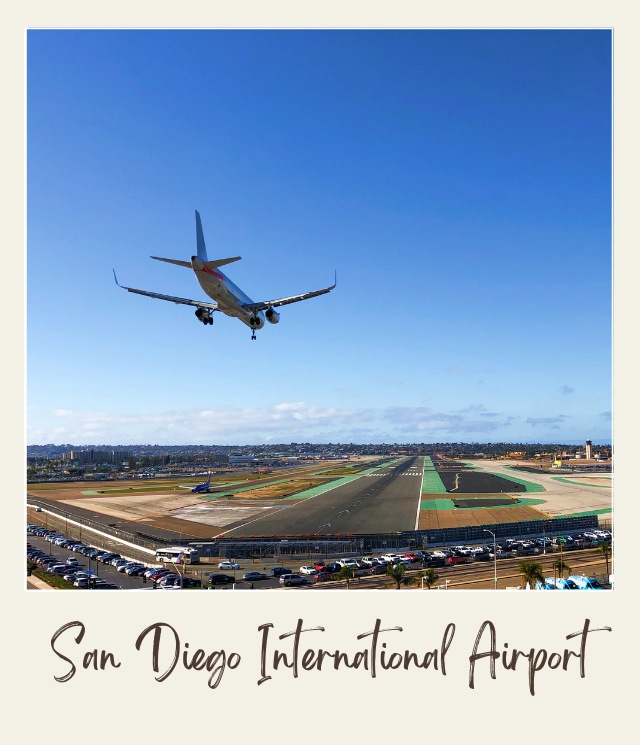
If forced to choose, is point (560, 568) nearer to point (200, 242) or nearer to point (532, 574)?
point (532, 574)

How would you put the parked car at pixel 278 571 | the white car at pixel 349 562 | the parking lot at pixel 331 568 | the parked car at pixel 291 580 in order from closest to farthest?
the parking lot at pixel 331 568, the parked car at pixel 291 580, the parked car at pixel 278 571, the white car at pixel 349 562

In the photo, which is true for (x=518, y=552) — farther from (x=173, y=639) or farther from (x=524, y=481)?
(x=524, y=481)

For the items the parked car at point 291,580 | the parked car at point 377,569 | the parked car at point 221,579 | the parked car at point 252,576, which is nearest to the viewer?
the parked car at point 291,580

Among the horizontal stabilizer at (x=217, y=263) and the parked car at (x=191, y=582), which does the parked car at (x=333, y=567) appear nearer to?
the parked car at (x=191, y=582)

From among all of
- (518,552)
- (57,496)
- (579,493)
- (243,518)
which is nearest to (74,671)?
(518,552)

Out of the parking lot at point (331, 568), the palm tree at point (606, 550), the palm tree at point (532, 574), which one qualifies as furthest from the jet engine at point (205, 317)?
the palm tree at point (606, 550)

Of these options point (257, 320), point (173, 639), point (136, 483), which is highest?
point (257, 320)
